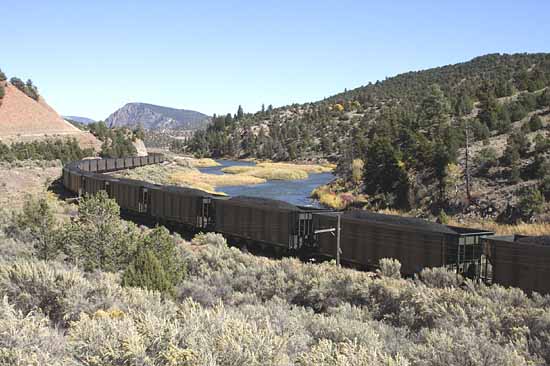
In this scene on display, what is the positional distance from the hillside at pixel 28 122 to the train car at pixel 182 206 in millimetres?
66507

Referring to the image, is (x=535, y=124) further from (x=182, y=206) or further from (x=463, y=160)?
(x=182, y=206)

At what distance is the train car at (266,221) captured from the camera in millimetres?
25016

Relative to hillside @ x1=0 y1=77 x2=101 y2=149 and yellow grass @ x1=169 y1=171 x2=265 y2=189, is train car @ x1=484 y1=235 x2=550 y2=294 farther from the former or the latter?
hillside @ x1=0 y1=77 x2=101 y2=149

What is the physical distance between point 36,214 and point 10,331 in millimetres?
16714

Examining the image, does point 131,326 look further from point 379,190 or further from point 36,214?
point 379,190

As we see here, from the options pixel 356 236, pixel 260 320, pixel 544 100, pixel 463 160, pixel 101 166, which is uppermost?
pixel 544 100

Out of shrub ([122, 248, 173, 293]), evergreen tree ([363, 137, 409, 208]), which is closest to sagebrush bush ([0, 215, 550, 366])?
shrub ([122, 248, 173, 293])

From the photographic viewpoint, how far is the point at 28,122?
100875 millimetres

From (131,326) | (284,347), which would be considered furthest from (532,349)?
(131,326)

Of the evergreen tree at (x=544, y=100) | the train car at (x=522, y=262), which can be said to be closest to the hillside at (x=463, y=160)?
the evergreen tree at (x=544, y=100)

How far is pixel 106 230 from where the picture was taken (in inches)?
730

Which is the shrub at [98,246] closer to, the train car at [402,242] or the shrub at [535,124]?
the train car at [402,242]

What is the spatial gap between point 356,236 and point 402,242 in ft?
8.29

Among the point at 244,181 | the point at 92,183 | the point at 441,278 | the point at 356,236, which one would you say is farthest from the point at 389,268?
the point at 244,181
